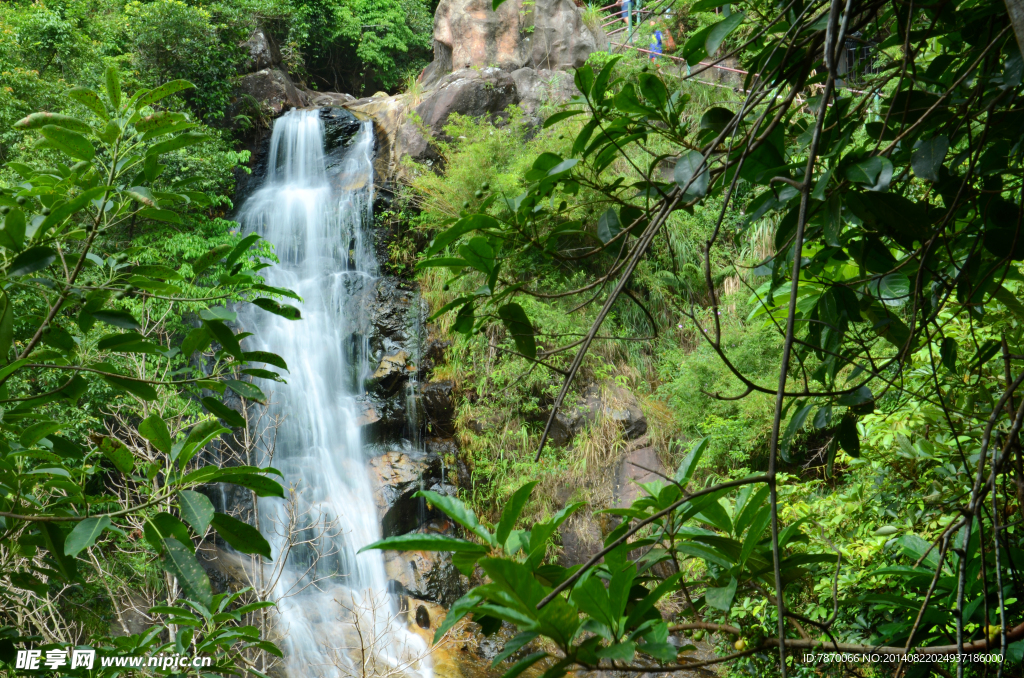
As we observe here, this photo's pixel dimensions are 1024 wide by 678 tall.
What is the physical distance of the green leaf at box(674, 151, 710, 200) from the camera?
93 centimetres

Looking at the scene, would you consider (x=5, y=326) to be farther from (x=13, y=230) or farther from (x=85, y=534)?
(x=85, y=534)

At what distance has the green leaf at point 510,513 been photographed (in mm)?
681

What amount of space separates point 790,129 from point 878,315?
1.41ft

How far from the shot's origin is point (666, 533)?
2.38ft

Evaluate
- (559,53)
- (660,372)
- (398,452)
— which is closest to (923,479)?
(660,372)

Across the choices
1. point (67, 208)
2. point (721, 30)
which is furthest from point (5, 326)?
point (721, 30)

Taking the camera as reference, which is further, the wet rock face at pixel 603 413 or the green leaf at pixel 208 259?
the wet rock face at pixel 603 413

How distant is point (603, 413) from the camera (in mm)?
6219

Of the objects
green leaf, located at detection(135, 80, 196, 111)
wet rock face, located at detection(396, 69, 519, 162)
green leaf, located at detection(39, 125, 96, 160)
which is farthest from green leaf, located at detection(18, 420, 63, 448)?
wet rock face, located at detection(396, 69, 519, 162)

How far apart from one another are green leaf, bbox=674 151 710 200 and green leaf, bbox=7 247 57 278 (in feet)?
3.19

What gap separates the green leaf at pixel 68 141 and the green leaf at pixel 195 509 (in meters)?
0.56

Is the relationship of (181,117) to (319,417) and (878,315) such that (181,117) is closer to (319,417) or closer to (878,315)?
(878,315)

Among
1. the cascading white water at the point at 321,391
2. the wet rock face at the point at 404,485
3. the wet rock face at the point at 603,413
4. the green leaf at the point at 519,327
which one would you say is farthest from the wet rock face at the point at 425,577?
the green leaf at the point at 519,327

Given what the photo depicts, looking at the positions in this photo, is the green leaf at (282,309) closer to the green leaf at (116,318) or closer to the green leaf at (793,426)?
the green leaf at (116,318)
